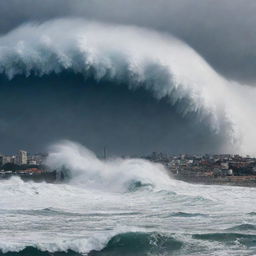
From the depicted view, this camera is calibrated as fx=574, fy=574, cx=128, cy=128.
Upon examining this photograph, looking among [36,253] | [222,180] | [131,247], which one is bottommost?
[131,247]

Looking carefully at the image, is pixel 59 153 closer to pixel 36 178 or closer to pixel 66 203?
pixel 36 178

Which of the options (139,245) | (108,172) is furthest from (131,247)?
(108,172)

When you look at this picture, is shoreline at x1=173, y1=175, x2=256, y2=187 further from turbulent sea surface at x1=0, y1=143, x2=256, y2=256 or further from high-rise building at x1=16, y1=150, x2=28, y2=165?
high-rise building at x1=16, y1=150, x2=28, y2=165

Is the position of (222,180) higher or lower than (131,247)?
higher

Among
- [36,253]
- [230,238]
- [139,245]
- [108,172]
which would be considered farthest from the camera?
[108,172]

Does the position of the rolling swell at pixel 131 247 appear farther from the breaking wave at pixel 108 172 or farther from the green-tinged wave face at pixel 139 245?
the breaking wave at pixel 108 172

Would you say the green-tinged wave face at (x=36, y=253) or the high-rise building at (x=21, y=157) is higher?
the high-rise building at (x=21, y=157)

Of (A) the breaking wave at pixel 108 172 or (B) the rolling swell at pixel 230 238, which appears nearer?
(B) the rolling swell at pixel 230 238

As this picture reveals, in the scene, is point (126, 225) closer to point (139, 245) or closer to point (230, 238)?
point (139, 245)

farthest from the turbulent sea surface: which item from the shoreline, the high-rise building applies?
the high-rise building

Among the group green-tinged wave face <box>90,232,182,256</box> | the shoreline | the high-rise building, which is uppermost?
the high-rise building

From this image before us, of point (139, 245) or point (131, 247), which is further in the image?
point (139, 245)

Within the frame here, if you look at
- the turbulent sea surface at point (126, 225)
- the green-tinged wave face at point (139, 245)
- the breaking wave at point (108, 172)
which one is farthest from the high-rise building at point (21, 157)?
the green-tinged wave face at point (139, 245)
